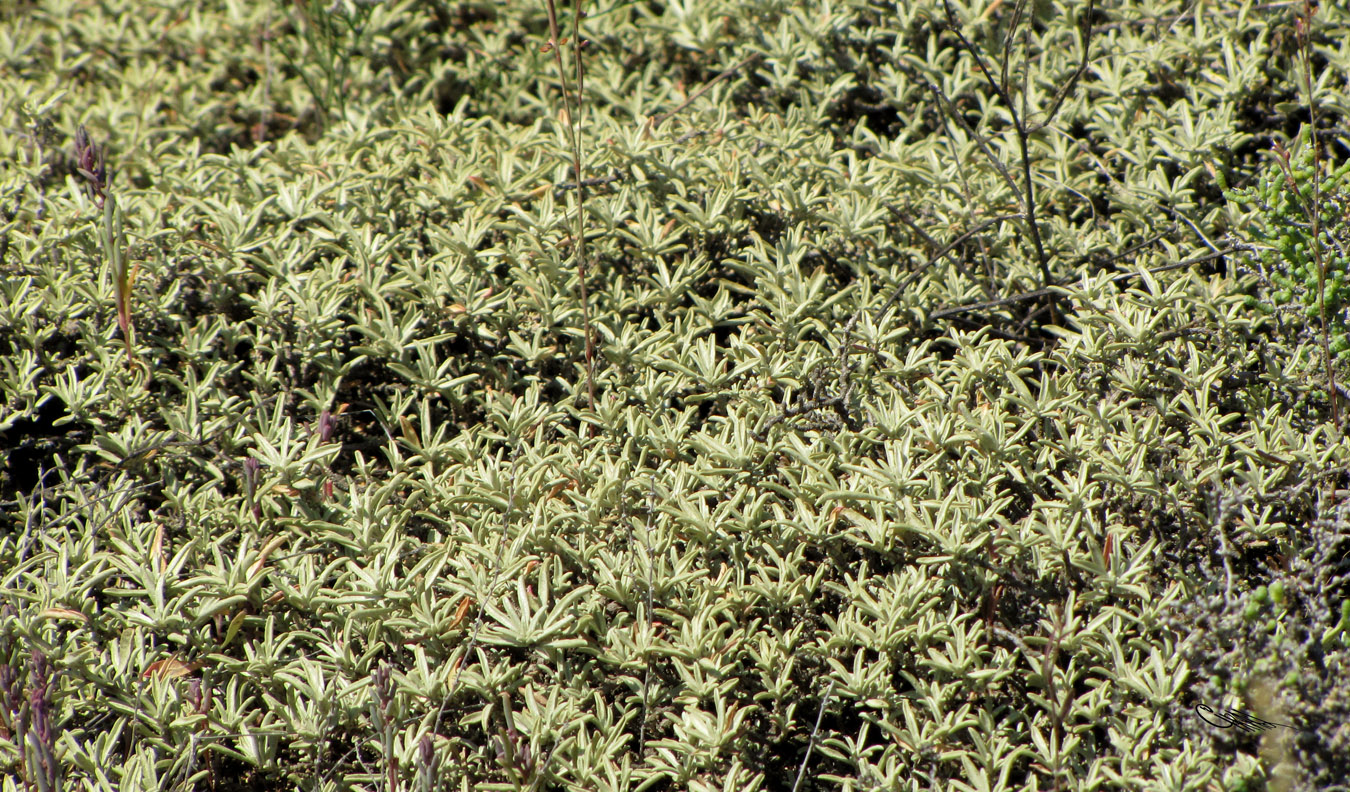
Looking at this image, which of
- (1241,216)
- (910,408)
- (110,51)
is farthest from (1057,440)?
(110,51)

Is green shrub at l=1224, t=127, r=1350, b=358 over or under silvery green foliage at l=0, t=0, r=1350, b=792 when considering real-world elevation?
over

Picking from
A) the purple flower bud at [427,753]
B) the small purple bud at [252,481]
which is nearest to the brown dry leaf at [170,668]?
the small purple bud at [252,481]

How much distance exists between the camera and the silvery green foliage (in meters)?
2.14

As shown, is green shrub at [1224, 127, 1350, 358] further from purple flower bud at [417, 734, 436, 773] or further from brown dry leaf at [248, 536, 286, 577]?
brown dry leaf at [248, 536, 286, 577]

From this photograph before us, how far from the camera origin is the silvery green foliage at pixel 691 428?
2.14m

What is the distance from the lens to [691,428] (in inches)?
110

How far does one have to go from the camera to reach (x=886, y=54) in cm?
374

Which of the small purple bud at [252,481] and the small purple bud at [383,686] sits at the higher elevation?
the small purple bud at [383,686]

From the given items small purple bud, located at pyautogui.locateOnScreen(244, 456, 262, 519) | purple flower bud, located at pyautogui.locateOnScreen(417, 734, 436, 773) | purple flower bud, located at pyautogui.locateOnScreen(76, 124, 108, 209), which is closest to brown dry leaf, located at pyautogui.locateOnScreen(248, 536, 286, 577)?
small purple bud, located at pyautogui.locateOnScreen(244, 456, 262, 519)


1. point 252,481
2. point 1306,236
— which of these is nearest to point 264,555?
point 252,481

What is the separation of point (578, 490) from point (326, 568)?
0.64m

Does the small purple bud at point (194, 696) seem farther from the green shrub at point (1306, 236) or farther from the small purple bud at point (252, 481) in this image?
the green shrub at point (1306, 236)

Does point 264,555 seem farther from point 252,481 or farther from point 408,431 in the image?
point 408,431

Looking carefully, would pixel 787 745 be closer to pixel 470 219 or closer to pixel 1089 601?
pixel 1089 601
